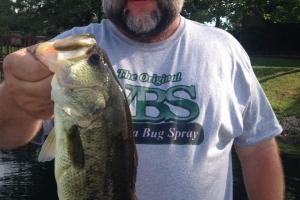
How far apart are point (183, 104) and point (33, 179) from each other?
10.9 m

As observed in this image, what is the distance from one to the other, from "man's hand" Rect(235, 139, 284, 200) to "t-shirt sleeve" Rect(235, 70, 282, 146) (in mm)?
66

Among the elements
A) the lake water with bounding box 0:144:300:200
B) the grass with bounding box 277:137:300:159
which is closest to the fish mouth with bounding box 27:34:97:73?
the lake water with bounding box 0:144:300:200

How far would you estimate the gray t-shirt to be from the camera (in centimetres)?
275

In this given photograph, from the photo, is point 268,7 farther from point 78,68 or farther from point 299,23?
point 78,68

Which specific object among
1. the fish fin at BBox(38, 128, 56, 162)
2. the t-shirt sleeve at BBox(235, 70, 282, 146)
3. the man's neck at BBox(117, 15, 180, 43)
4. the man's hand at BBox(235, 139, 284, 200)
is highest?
the man's neck at BBox(117, 15, 180, 43)

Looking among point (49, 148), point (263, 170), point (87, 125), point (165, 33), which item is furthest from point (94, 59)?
point (263, 170)

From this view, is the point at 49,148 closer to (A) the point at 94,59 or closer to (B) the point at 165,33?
(A) the point at 94,59

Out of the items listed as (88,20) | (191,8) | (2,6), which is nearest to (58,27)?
(88,20)

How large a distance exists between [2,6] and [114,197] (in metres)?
40.4

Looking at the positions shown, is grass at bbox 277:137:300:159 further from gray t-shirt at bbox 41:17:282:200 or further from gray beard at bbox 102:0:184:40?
gray beard at bbox 102:0:184:40

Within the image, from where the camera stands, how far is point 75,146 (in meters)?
1.87

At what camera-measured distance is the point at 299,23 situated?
28.4m

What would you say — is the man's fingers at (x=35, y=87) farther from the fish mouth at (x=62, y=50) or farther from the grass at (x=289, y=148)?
the grass at (x=289, y=148)

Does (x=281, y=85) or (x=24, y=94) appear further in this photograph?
(x=281, y=85)
